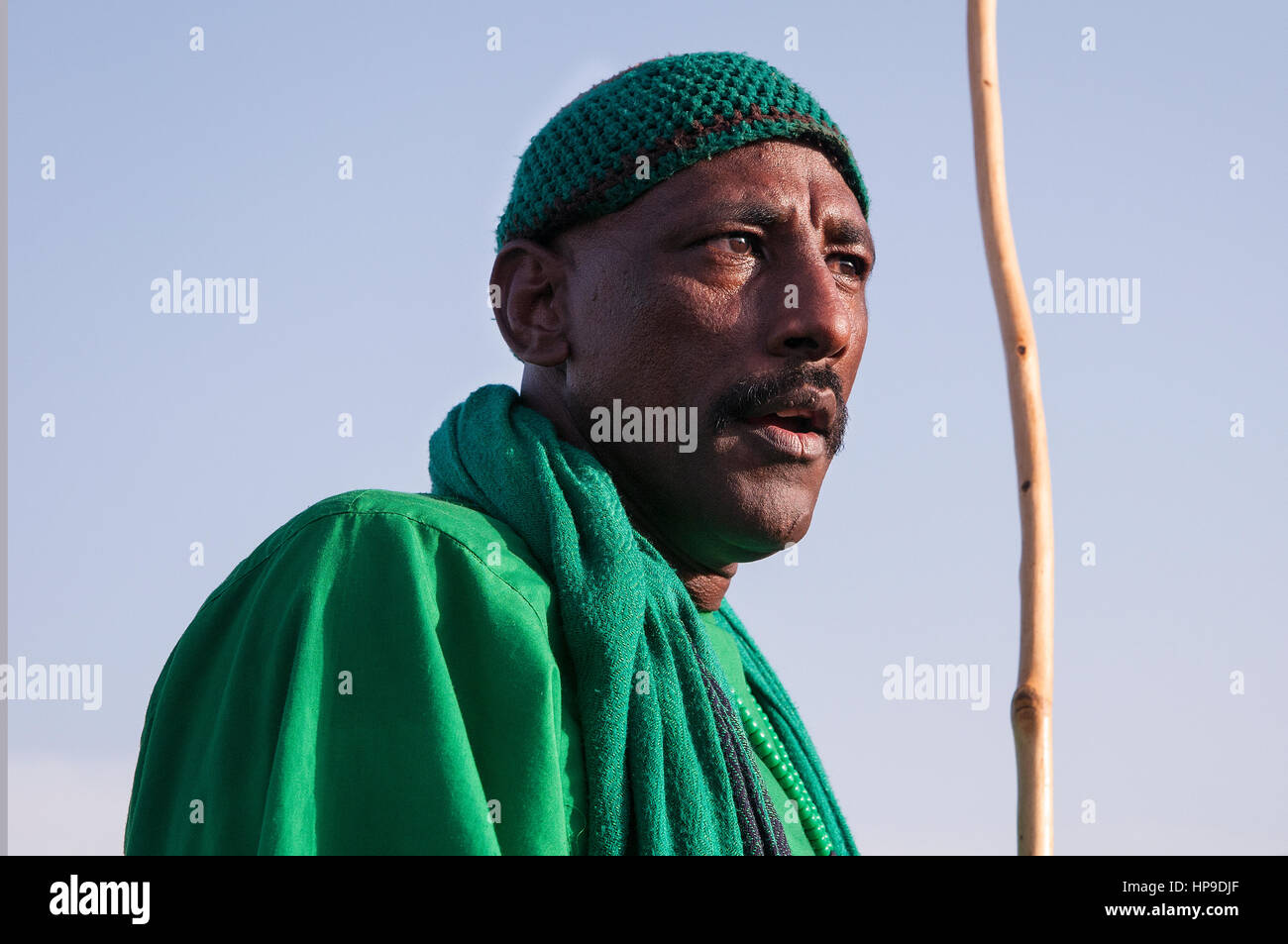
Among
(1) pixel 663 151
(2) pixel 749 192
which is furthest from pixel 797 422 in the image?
(1) pixel 663 151

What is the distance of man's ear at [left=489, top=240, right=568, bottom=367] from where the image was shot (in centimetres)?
398

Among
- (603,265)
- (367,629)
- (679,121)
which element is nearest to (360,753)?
(367,629)

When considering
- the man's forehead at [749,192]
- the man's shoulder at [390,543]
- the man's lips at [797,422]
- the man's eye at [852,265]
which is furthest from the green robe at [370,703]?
the man's eye at [852,265]

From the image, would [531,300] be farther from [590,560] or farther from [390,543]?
[390,543]

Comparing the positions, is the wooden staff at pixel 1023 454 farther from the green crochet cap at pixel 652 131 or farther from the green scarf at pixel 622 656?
the green crochet cap at pixel 652 131

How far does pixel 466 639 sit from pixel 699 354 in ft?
3.17

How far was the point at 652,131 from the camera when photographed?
3.88 m

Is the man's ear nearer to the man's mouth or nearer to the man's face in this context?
the man's face

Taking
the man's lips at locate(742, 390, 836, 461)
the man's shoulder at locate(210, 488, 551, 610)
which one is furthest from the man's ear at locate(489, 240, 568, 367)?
the man's shoulder at locate(210, 488, 551, 610)

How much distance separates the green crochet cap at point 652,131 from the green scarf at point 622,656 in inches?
22.0

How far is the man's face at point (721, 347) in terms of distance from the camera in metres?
3.74

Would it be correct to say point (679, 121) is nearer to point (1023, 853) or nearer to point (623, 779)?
point (623, 779)

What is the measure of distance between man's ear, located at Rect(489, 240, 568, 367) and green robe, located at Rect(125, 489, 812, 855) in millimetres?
788
